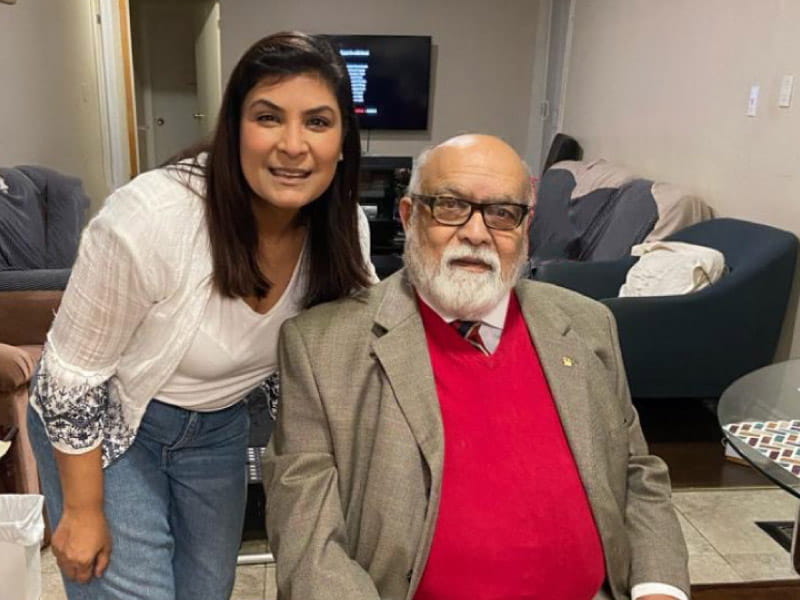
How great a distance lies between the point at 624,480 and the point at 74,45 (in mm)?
4574

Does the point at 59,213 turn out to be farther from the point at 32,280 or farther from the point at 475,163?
the point at 475,163

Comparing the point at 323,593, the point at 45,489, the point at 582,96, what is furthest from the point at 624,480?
the point at 582,96

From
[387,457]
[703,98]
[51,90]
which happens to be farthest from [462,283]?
[51,90]

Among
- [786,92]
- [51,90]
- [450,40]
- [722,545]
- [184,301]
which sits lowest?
[722,545]

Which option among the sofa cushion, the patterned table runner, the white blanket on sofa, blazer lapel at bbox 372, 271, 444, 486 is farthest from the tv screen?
blazer lapel at bbox 372, 271, 444, 486

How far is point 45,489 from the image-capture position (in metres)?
1.21

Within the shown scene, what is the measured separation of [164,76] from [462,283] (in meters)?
7.06

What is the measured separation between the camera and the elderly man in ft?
3.70

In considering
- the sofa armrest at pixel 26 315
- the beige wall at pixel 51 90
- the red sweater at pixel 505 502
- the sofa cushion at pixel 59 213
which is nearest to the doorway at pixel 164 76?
the beige wall at pixel 51 90

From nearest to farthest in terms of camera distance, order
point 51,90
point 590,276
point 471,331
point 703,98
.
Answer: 1. point 471,331
2. point 590,276
3. point 703,98
4. point 51,90

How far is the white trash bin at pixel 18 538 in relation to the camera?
65.2 inches

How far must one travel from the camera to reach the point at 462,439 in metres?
1.17

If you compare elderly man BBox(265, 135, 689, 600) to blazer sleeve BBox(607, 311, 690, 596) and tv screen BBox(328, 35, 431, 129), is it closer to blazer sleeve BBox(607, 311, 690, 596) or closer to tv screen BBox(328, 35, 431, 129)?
blazer sleeve BBox(607, 311, 690, 596)

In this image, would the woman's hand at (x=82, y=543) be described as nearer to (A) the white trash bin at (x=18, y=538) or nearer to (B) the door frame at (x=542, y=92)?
(A) the white trash bin at (x=18, y=538)
